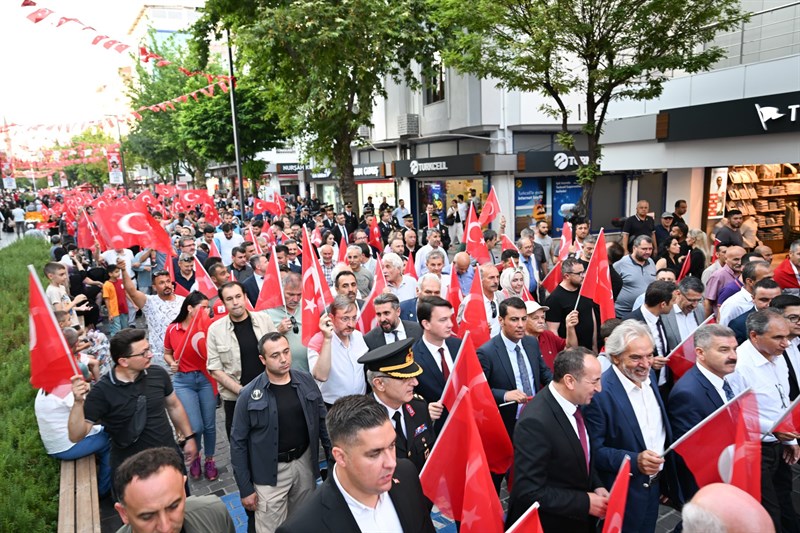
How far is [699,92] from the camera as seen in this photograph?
13344 mm

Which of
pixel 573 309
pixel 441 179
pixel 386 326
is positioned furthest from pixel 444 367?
pixel 441 179

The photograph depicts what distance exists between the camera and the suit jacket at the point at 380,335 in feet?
→ 16.1

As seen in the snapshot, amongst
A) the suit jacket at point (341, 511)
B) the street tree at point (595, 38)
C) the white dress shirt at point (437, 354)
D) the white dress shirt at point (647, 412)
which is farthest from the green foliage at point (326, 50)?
the suit jacket at point (341, 511)

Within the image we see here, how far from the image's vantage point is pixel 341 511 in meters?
2.48

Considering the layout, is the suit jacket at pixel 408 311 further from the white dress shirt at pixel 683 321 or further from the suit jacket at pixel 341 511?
the suit jacket at pixel 341 511

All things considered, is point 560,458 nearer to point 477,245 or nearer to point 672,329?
point 672,329

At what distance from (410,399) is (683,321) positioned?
359cm

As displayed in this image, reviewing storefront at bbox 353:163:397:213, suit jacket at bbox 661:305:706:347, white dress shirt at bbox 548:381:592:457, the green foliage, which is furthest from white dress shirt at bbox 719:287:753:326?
storefront at bbox 353:163:397:213

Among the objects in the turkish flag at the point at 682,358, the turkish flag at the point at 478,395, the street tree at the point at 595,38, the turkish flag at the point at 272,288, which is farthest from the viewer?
the street tree at the point at 595,38

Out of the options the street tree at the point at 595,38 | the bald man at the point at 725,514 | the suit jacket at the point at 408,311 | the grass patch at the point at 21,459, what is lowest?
the grass patch at the point at 21,459

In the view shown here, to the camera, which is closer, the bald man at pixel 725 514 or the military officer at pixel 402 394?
the bald man at pixel 725 514

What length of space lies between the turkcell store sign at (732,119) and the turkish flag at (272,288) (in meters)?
10.8

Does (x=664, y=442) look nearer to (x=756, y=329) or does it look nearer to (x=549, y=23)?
(x=756, y=329)

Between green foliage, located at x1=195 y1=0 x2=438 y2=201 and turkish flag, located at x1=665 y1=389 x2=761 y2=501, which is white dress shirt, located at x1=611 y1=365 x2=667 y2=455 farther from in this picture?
green foliage, located at x1=195 y1=0 x2=438 y2=201
